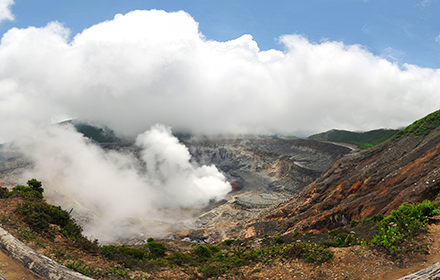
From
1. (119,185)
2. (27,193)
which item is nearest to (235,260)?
(27,193)

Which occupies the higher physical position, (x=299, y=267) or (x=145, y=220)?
(x=299, y=267)

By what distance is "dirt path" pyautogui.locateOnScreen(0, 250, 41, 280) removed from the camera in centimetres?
730

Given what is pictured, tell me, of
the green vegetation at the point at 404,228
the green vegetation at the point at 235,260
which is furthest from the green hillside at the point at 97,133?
the green vegetation at the point at 404,228

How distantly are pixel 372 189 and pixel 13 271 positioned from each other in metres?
37.9

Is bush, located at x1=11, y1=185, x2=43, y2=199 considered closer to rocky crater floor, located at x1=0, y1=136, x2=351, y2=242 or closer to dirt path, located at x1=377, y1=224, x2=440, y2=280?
dirt path, located at x1=377, y1=224, x2=440, y2=280

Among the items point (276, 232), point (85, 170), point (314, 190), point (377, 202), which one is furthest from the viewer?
point (85, 170)

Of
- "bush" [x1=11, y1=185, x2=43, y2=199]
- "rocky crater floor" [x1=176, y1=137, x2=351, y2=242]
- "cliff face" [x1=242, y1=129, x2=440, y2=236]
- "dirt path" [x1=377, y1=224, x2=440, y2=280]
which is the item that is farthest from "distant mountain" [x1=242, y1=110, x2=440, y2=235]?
"bush" [x1=11, y1=185, x2=43, y2=199]

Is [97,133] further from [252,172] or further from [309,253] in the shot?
[309,253]

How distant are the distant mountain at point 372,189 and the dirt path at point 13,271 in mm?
25593

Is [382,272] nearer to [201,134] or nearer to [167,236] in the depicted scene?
[167,236]

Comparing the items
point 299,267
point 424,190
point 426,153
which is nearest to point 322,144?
point 426,153

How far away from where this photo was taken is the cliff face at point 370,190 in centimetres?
2320

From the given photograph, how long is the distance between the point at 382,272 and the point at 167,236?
4811 cm

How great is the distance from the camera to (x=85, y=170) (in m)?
80.8
